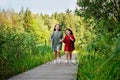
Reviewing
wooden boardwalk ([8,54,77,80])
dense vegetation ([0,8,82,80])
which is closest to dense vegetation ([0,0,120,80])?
dense vegetation ([0,8,82,80])

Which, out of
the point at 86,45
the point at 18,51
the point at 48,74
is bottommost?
the point at 48,74

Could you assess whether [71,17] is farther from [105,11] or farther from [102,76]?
[102,76]

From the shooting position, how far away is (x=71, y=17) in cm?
11956

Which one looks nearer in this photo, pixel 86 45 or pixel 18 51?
pixel 18 51

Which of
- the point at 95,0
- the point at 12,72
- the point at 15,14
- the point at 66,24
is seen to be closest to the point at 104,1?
the point at 95,0

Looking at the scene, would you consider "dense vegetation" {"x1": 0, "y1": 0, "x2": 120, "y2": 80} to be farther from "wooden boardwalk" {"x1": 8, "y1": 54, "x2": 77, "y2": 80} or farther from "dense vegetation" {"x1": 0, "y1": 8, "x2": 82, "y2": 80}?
"wooden boardwalk" {"x1": 8, "y1": 54, "x2": 77, "y2": 80}

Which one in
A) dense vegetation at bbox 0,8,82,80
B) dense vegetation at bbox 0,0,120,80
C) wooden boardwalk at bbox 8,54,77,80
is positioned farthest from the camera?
dense vegetation at bbox 0,8,82,80

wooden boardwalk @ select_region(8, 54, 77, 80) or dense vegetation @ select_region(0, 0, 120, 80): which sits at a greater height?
dense vegetation @ select_region(0, 0, 120, 80)

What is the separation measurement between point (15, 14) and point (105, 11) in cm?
7071

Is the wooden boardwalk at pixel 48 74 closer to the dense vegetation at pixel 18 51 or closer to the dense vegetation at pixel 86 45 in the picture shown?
the dense vegetation at pixel 86 45

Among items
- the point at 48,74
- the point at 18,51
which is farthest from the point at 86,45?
the point at 48,74

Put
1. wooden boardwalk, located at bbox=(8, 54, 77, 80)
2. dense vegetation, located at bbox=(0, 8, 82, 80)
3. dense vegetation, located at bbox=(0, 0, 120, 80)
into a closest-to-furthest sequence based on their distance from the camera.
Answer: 1. dense vegetation, located at bbox=(0, 0, 120, 80)
2. wooden boardwalk, located at bbox=(8, 54, 77, 80)
3. dense vegetation, located at bbox=(0, 8, 82, 80)

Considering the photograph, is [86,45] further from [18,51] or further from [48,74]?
[48,74]

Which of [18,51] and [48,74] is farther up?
[18,51]
